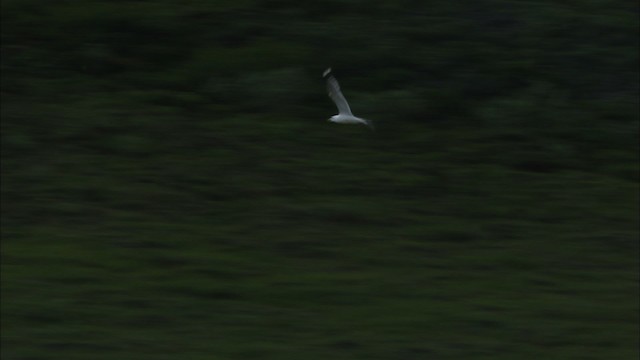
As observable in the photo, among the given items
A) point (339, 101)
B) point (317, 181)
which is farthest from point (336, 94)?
point (317, 181)

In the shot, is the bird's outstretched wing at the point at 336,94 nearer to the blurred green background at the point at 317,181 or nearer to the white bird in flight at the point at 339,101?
the white bird in flight at the point at 339,101

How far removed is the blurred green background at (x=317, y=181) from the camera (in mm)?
6676

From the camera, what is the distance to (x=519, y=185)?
941 cm

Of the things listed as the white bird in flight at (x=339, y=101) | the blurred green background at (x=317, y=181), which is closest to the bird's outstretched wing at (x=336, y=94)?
the white bird in flight at (x=339, y=101)

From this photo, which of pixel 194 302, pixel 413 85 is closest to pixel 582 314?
pixel 194 302

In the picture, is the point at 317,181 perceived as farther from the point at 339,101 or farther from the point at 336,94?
the point at 336,94

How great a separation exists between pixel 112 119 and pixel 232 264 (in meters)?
2.82

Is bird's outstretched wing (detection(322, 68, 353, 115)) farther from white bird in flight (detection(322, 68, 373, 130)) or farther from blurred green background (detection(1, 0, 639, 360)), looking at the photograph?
blurred green background (detection(1, 0, 639, 360))

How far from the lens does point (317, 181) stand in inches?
365

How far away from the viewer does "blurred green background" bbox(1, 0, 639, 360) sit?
21.9ft

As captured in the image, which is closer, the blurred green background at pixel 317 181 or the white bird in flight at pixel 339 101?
the blurred green background at pixel 317 181

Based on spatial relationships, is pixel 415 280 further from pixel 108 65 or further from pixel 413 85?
pixel 108 65

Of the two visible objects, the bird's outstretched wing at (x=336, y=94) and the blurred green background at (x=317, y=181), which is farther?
the bird's outstretched wing at (x=336, y=94)

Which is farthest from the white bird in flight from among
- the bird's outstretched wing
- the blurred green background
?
the blurred green background
